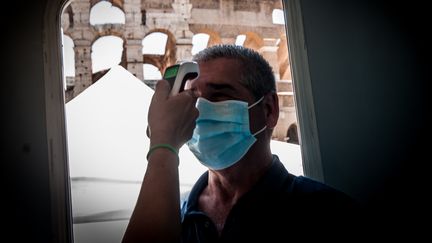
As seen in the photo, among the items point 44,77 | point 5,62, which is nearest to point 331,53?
point 44,77

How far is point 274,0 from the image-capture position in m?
18.0

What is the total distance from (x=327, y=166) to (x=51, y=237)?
162cm

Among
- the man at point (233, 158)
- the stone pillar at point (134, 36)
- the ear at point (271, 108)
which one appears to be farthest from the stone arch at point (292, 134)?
the man at point (233, 158)

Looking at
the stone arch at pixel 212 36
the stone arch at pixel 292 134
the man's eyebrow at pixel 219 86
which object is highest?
the stone arch at pixel 212 36

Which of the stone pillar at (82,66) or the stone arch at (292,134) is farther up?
the stone pillar at (82,66)

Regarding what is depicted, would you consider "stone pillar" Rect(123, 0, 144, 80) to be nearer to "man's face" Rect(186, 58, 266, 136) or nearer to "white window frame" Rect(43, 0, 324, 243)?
"white window frame" Rect(43, 0, 324, 243)

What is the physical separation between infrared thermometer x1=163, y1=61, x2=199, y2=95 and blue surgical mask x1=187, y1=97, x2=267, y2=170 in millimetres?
364

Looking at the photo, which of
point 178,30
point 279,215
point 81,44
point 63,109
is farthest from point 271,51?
point 279,215

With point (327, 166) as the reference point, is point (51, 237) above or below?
below

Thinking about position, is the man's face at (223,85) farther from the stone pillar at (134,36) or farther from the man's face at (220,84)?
the stone pillar at (134,36)

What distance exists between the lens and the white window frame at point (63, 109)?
79.9 inches

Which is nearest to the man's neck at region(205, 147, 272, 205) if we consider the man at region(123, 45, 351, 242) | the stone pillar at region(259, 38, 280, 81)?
the man at region(123, 45, 351, 242)

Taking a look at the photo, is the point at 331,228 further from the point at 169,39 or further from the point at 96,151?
the point at 169,39

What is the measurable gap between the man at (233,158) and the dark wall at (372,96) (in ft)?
2.03
